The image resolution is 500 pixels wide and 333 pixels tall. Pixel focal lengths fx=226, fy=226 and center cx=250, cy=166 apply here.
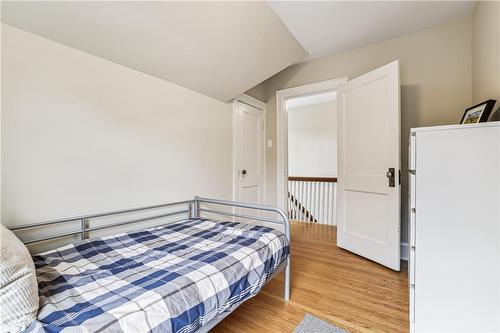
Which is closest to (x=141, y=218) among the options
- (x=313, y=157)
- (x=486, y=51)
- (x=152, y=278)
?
(x=152, y=278)

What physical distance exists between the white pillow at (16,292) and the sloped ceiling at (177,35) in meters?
1.22

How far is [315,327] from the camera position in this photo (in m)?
1.37

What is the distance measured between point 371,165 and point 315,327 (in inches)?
63.2

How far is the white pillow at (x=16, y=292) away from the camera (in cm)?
65

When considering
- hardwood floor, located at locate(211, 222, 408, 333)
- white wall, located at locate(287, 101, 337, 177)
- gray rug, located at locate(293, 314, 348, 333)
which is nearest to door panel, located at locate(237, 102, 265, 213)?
hardwood floor, located at locate(211, 222, 408, 333)

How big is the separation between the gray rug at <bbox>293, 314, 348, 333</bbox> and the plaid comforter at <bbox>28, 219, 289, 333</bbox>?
372mm

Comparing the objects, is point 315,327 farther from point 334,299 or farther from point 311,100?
point 311,100

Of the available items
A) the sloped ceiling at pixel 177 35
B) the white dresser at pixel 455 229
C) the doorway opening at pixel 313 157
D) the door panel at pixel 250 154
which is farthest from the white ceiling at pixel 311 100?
the white dresser at pixel 455 229

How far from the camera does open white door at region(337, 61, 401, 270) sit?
2096 millimetres

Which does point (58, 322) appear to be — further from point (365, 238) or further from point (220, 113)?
point (365, 238)

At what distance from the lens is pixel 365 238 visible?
7.79 ft

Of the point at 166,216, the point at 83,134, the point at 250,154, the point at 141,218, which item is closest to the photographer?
the point at 83,134

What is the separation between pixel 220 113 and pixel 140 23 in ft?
4.19

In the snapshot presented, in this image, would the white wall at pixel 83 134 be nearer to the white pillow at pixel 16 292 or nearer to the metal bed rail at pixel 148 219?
the metal bed rail at pixel 148 219
